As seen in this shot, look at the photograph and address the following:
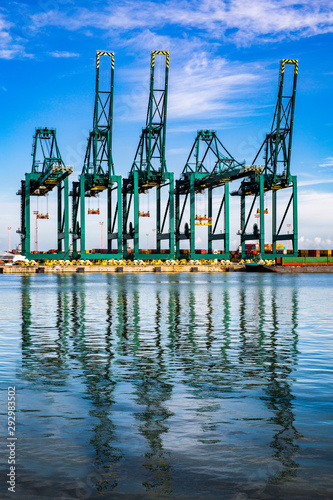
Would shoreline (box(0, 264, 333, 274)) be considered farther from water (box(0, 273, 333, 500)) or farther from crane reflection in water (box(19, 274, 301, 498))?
water (box(0, 273, 333, 500))

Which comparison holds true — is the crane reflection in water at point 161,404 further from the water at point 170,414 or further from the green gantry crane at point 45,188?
the green gantry crane at point 45,188

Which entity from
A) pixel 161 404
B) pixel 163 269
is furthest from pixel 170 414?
pixel 163 269

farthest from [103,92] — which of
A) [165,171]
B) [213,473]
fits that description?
[213,473]

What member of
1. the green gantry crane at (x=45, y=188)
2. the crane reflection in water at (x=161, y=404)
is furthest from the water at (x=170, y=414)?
the green gantry crane at (x=45, y=188)

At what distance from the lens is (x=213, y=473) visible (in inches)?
260

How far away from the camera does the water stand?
252 inches

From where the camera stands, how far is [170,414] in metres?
9.12

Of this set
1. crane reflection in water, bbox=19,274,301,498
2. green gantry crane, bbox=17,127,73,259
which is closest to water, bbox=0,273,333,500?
crane reflection in water, bbox=19,274,301,498

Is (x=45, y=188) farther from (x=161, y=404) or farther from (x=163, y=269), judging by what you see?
(x=161, y=404)

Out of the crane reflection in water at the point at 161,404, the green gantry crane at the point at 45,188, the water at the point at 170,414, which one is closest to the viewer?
the water at the point at 170,414

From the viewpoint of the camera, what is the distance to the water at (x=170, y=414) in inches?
252

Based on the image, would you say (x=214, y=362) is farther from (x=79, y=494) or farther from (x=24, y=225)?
(x=24, y=225)

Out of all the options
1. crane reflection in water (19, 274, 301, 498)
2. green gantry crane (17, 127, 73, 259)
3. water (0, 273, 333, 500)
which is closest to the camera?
water (0, 273, 333, 500)

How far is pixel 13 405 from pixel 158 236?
110 meters
